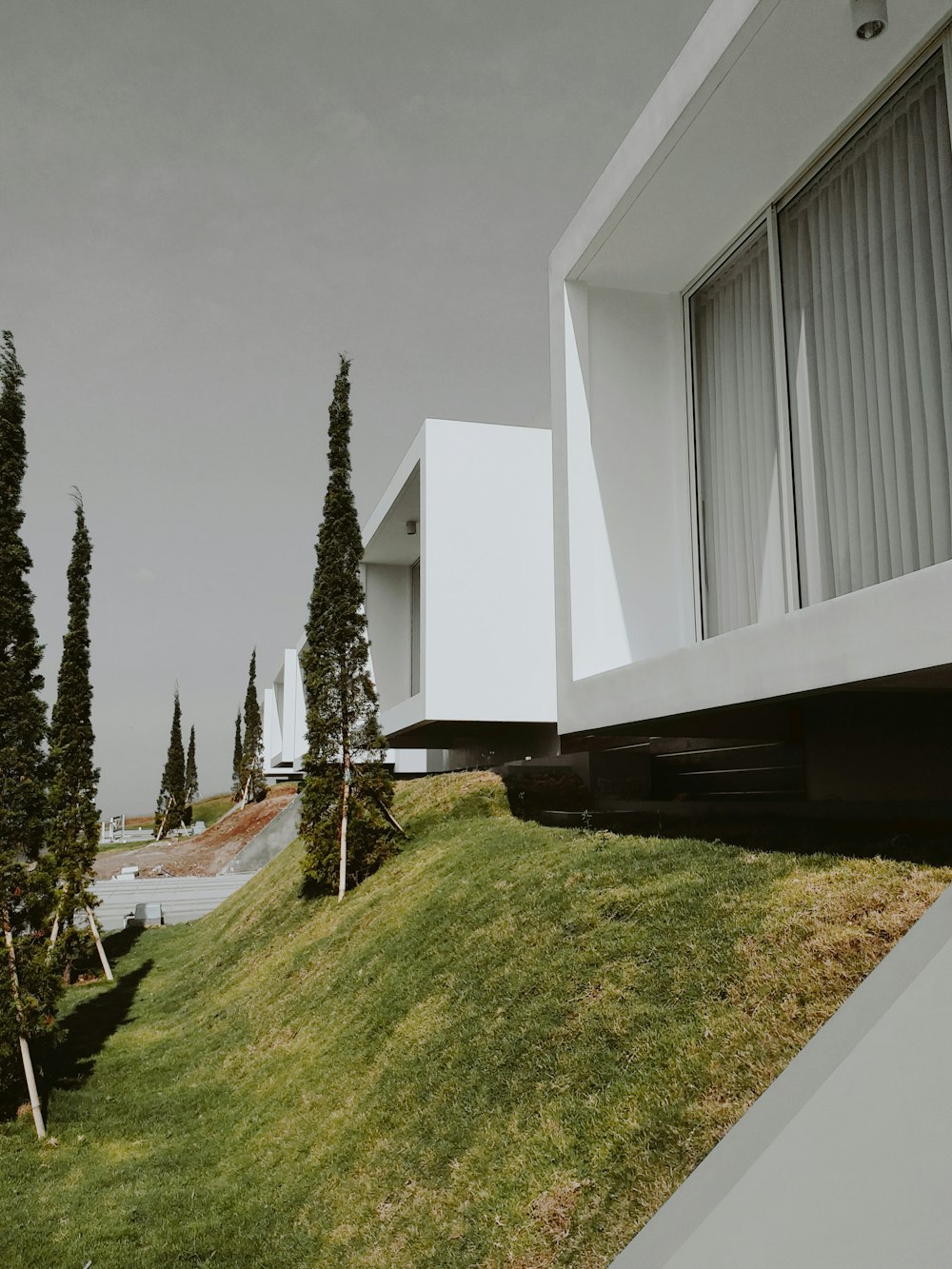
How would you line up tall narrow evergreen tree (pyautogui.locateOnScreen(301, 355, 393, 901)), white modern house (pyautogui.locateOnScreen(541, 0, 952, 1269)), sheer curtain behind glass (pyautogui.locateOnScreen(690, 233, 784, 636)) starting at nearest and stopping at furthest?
1. white modern house (pyautogui.locateOnScreen(541, 0, 952, 1269))
2. sheer curtain behind glass (pyautogui.locateOnScreen(690, 233, 784, 636))
3. tall narrow evergreen tree (pyautogui.locateOnScreen(301, 355, 393, 901))

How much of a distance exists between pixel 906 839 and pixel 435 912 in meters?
5.07

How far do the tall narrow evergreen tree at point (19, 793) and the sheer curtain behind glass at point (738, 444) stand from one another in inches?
265

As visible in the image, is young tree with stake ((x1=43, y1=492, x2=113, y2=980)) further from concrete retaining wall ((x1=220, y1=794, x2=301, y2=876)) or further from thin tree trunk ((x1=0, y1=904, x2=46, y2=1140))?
concrete retaining wall ((x1=220, y1=794, x2=301, y2=876))

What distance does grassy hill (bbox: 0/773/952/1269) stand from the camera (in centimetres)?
441

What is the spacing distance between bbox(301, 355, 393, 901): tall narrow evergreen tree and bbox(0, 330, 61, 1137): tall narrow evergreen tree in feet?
14.9

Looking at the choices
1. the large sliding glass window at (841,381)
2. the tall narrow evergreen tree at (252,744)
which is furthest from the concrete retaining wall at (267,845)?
the large sliding glass window at (841,381)

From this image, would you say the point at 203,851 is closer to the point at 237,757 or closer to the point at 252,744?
the point at 252,744

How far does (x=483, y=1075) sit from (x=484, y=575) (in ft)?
34.1

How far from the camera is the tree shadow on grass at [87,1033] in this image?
1018cm

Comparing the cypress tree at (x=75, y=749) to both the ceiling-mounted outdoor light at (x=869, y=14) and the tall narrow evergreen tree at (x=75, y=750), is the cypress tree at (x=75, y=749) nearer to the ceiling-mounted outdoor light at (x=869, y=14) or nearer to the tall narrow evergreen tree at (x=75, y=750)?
the tall narrow evergreen tree at (x=75, y=750)

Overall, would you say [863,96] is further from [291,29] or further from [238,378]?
[238,378]

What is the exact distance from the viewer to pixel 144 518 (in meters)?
34.0

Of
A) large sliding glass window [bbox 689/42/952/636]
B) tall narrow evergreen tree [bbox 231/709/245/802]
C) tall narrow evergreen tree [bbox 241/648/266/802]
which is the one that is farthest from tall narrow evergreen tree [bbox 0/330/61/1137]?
tall narrow evergreen tree [bbox 231/709/245/802]

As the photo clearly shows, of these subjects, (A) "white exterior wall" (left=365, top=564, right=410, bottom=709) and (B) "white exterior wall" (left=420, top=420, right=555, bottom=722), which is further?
(A) "white exterior wall" (left=365, top=564, right=410, bottom=709)
